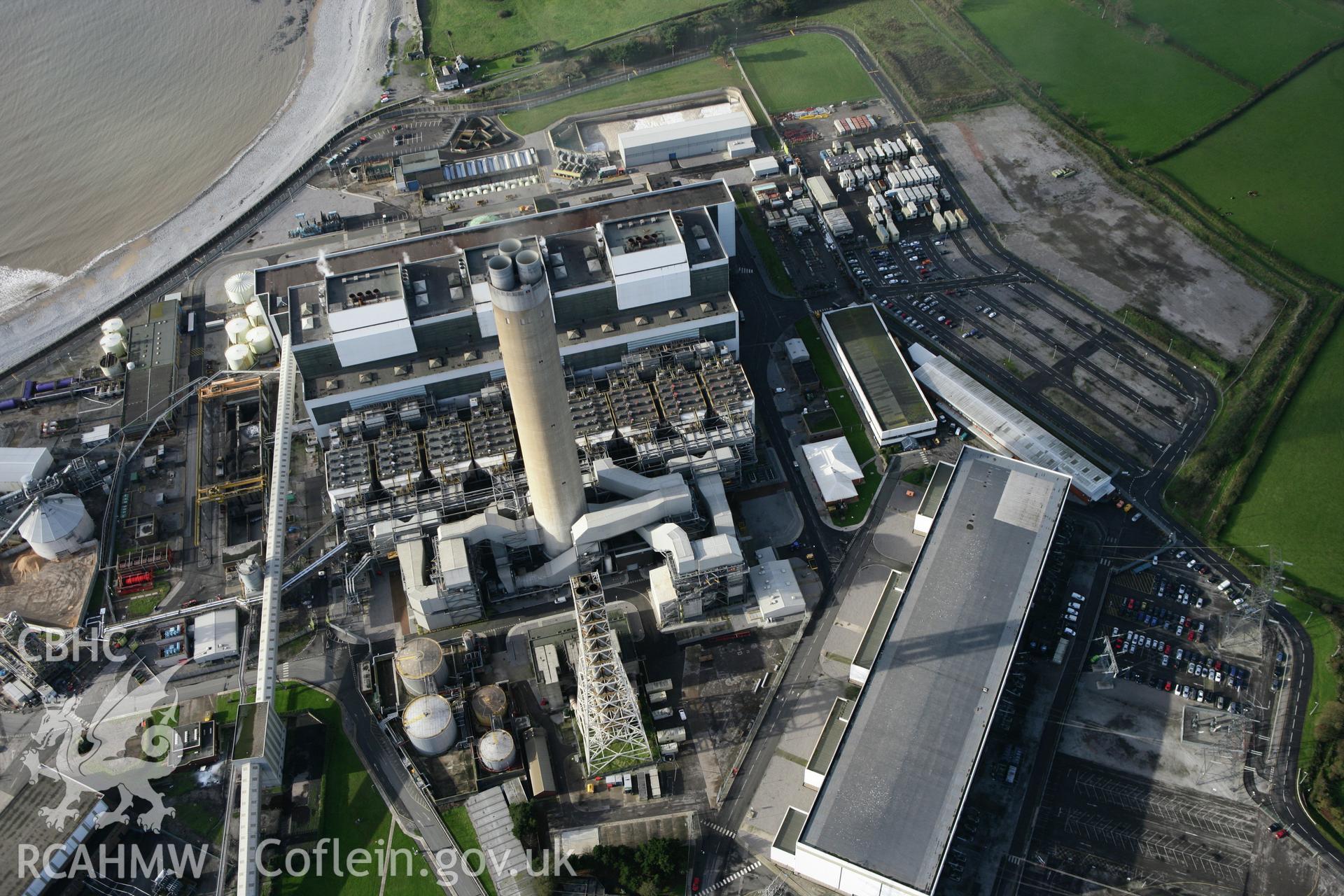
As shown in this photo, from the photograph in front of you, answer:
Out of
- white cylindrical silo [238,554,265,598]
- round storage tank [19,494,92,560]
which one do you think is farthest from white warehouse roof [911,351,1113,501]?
round storage tank [19,494,92,560]

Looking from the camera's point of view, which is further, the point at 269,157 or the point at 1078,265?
the point at 269,157

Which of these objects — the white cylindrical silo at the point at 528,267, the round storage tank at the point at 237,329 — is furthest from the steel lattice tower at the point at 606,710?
the round storage tank at the point at 237,329

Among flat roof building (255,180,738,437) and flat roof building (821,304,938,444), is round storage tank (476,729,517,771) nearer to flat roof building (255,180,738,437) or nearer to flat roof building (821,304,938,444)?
flat roof building (255,180,738,437)

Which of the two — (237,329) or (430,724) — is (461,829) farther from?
(237,329)

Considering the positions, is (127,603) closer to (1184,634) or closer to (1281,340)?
(1184,634)

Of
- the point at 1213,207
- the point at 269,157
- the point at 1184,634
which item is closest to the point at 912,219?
the point at 1213,207

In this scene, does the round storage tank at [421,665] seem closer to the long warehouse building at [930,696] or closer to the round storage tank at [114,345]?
the long warehouse building at [930,696]

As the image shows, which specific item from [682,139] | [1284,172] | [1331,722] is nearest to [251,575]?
[682,139]
